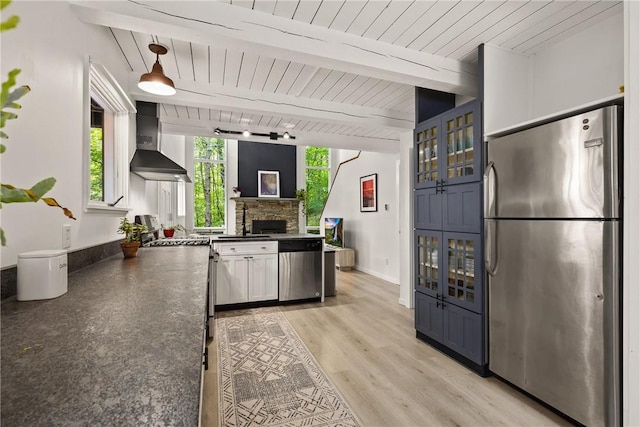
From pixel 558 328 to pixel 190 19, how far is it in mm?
2781

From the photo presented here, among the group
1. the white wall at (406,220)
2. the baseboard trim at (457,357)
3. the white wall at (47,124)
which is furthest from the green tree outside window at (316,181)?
the white wall at (47,124)

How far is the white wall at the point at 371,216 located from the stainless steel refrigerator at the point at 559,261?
323 cm

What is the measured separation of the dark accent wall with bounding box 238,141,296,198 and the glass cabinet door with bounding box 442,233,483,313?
20.0 feet

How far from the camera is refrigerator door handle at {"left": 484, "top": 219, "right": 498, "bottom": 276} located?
2.17 m

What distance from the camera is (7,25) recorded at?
1.22ft

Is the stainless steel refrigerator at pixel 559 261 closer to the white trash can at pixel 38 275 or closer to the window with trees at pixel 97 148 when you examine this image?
the white trash can at pixel 38 275

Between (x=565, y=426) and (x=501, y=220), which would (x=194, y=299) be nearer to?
(x=501, y=220)

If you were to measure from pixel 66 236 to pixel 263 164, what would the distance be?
6814 millimetres

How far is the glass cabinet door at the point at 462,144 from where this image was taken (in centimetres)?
231

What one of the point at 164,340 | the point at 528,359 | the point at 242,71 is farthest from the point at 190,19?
the point at 528,359

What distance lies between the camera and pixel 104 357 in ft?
2.19

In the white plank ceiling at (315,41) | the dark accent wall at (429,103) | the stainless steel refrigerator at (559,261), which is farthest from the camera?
the dark accent wall at (429,103)
